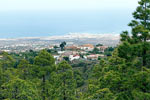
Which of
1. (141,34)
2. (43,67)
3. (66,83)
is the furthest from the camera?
(43,67)

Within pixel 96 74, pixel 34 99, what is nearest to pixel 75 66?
pixel 96 74

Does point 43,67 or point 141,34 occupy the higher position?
point 141,34

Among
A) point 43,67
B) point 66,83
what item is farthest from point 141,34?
point 43,67

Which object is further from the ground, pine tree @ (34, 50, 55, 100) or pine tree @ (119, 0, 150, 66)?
pine tree @ (119, 0, 150, 66)

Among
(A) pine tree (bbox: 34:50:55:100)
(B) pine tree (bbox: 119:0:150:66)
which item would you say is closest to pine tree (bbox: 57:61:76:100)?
(A) pine tree (bbox: 34:50:55:100)

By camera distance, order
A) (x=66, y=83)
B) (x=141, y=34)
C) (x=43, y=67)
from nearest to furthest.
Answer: (x=141, y=34), (x=66, y=83), (x=43, y=67)

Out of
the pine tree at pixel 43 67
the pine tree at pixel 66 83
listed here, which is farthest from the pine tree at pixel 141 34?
the pine tree at pixel 43 67

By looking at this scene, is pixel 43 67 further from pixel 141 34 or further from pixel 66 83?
pixel 141 34

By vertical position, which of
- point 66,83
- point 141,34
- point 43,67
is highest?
point 141,34

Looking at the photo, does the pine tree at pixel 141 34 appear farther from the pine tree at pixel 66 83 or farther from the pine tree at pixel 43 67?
the pine tree at pixel 43 67

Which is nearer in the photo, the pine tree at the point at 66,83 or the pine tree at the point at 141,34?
the pine tree at the point at 141,34

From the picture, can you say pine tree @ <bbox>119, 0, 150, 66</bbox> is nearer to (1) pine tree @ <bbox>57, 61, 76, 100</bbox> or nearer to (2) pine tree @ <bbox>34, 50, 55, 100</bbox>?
(1) pine tree @ <bbox>57, 61, 76, 100</bbox>

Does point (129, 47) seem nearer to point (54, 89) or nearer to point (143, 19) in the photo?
point (143, 19)

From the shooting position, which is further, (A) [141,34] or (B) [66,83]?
(B) [66,83]
